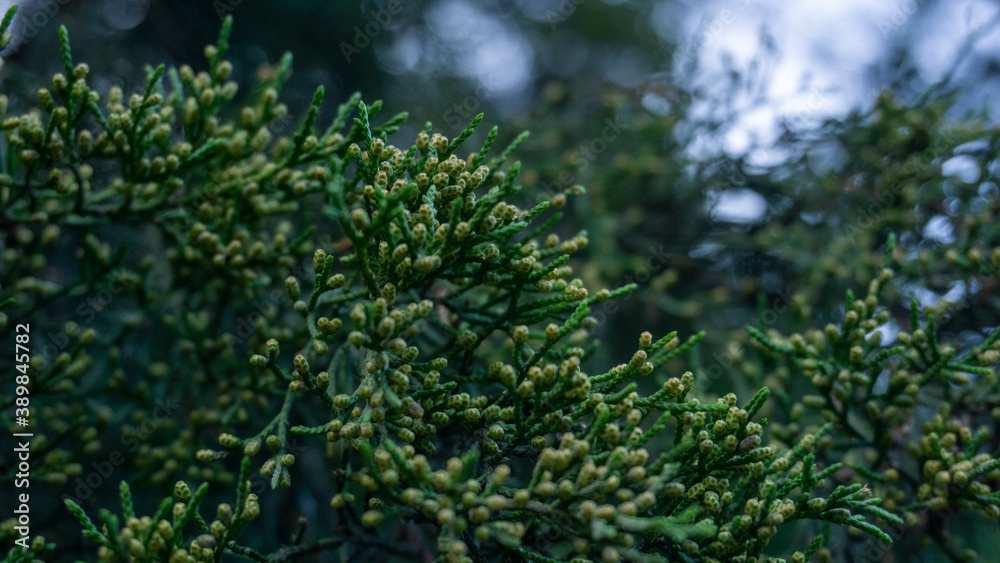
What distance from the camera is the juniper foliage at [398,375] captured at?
1760mm

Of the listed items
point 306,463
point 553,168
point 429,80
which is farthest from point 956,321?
point 429,80

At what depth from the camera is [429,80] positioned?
5520 millimetres

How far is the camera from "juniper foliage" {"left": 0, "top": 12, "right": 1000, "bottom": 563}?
1.76 meters

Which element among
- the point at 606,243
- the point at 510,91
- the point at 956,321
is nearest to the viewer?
the point at 956,321

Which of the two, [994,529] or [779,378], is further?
[994,529]

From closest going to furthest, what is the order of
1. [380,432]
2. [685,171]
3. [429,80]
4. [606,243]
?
[380,432], [606,243], [685,171], [429,80]

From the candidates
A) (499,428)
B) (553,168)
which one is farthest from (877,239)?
(499,428)

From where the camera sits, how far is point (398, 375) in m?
Answer: 1.76

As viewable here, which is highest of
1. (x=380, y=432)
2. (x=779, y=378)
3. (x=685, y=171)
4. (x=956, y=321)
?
(x=685, y=171)

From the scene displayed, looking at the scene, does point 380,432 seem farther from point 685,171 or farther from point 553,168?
point 685,171

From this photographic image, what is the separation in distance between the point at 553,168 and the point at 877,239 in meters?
2.08

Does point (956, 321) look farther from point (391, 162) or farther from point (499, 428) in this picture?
point (391, 162)

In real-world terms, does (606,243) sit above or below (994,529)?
above

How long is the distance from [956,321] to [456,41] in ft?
14.9
